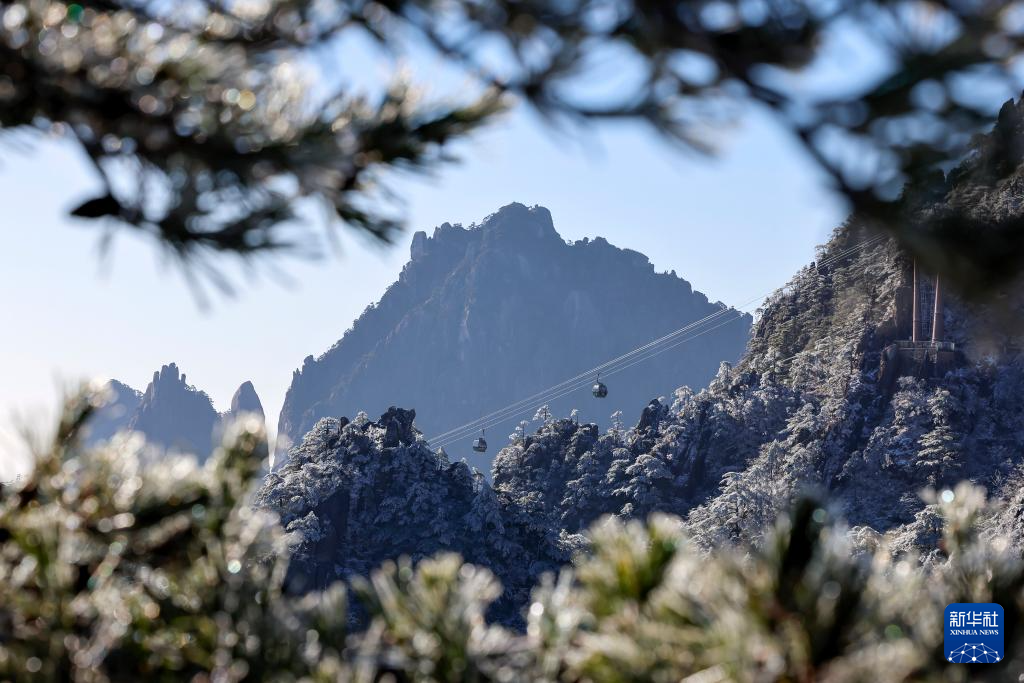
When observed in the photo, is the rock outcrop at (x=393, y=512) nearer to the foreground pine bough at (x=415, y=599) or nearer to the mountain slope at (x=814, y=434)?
the mountain slope at (x=814, y=434)

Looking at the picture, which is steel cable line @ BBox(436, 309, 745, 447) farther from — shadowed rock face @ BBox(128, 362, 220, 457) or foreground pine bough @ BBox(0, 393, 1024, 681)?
foreground pine bough @ BBox(0, 393, 1024, 681)

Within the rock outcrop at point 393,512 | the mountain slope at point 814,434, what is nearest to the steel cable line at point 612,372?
the mountain slope at point 814,434

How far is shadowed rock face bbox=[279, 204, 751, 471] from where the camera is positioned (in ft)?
504

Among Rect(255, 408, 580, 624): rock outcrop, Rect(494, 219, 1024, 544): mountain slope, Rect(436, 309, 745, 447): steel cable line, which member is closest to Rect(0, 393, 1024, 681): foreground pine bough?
Rect(494, 219, 1024, 544): mountain slope

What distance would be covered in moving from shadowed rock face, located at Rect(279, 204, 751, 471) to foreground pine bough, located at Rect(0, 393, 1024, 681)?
141663 millimetres

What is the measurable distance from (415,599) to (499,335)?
6044 inches

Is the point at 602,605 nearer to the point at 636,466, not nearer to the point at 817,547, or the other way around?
the point at 817,547

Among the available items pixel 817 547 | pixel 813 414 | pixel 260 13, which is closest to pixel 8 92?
pixel 260 13

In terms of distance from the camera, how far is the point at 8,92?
1807 millimetres

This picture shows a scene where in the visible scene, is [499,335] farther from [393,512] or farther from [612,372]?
[393,512]

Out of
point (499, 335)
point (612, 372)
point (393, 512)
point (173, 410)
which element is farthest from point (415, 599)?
point (612, 372)

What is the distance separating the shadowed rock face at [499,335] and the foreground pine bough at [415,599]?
142 m

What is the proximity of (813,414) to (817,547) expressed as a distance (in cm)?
3225

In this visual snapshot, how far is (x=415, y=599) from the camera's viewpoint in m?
1.51
